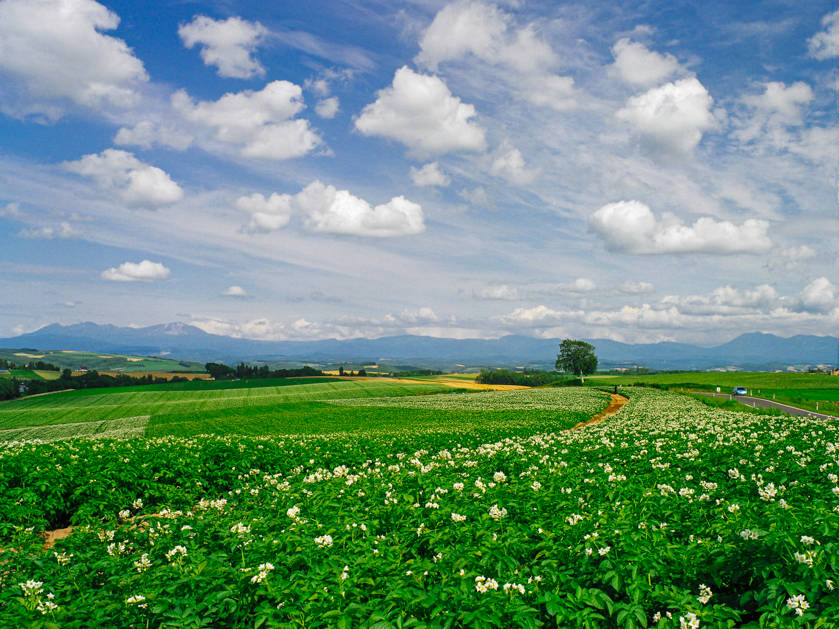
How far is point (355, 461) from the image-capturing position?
58.6 ft

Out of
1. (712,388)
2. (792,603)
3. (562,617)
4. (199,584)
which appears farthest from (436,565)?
(712,388)

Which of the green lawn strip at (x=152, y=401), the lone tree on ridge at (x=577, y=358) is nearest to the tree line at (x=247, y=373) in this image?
the green lawn strip at (x=152, y=401)

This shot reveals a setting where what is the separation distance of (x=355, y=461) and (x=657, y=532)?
12.7 m

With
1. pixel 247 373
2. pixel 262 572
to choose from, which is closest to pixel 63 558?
pixel 262 572

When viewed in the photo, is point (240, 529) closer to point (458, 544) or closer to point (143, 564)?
point (143, 564)

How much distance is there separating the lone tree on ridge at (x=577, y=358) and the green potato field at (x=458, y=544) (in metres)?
128

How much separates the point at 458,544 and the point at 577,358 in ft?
462

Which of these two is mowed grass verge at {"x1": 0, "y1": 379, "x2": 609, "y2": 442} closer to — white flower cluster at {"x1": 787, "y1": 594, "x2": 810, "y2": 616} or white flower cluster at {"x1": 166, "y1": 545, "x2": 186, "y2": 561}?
white flower cluster at {"x1": 166, "y1": 545, "x2": 186, "y2": 561}

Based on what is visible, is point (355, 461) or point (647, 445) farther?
point (355, 461)

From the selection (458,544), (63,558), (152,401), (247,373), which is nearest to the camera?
(458,544)

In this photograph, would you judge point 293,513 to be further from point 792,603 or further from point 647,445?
point 647,445

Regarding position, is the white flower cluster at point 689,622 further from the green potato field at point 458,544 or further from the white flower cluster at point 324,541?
the white flower cluster at point 324,541

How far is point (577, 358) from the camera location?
139 meters

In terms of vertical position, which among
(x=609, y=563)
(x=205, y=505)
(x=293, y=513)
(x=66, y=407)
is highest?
(x=609, y=563)
